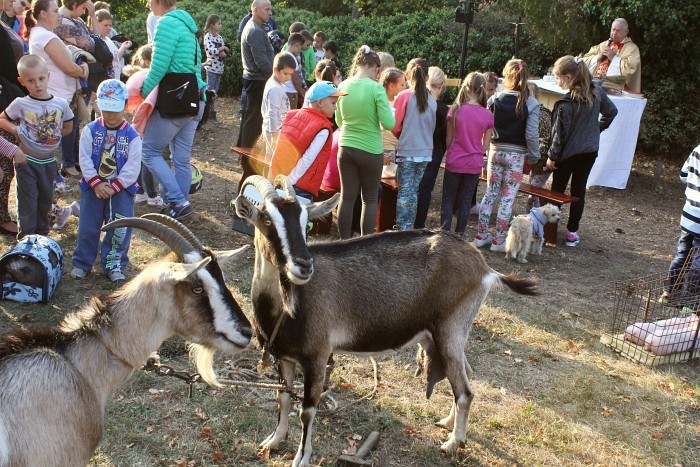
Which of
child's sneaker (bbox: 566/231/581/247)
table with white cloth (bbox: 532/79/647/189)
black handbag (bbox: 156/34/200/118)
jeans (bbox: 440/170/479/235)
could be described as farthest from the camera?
table with white cloth (bbox: 532/79/647/189)

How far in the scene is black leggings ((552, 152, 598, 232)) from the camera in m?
8.00

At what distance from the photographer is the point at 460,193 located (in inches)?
302

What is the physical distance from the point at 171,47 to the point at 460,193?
3519 mm

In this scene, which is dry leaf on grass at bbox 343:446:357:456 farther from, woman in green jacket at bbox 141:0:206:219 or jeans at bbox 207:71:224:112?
jeans at bbox 207:71:224:112

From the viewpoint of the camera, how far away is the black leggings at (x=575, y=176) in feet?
26.2

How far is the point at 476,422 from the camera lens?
4555 millimetres

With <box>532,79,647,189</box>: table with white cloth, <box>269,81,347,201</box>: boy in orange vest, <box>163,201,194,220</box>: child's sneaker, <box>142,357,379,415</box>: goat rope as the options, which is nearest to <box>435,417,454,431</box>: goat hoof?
<box>142,357,379,415</box>: goat rope

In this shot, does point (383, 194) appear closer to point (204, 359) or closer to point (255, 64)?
point (255, 64)

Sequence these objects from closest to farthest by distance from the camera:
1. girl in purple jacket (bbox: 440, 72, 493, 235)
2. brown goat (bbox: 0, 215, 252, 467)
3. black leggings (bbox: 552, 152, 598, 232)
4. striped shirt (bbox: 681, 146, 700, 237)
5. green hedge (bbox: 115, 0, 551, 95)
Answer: brown goat (bbox: 0, 215, 252, 467) < striped shirt (bbox: 681, 146, 700, 237) < girl in purple jacket (bbox: 440, 72, 493, 235) < black leggings (bbox: 552, 152, 598, 232) < green hedge (bbox: 115, 0, 551, 95)

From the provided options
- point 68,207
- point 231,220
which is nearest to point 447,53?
point 231,220

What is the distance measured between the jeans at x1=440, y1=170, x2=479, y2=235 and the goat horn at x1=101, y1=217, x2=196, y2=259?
4530mm

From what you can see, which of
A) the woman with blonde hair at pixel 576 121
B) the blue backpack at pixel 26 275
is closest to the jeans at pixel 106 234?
the blue backpack at pixel 26 275

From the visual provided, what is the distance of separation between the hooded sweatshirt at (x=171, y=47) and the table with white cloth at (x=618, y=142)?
5865 millimetres

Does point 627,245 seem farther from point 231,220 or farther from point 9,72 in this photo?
point 9,72
